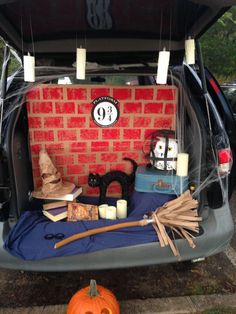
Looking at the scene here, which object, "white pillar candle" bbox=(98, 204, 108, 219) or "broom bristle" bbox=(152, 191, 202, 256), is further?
"white pillar candle" bbox=(98, 204, 108, 219)

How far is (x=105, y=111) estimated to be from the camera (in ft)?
8.95

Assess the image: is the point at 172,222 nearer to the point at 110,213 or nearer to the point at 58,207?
the point at 110,213

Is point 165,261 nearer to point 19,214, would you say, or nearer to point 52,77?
point 19,214

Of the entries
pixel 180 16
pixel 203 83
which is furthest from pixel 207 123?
pixel 180 16

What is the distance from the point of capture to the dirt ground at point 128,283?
8.22ft

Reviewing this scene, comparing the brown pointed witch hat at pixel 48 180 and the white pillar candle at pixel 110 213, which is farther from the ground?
the brown pointed witch hat at pixel 48 180

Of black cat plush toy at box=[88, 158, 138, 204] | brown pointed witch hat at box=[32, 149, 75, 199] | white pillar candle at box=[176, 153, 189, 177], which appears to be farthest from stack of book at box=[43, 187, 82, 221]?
white pillar candle at box=[176, 153, 189, 177]

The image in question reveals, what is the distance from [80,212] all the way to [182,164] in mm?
806

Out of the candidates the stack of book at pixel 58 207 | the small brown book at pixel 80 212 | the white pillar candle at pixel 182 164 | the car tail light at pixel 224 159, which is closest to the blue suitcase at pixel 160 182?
the white pillar candle at pixel 182 164

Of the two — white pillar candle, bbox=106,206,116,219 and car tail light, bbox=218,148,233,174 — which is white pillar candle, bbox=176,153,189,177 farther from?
white pillar candle, bbox=106,206,116,219

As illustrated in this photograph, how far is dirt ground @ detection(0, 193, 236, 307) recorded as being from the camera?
2.51 m

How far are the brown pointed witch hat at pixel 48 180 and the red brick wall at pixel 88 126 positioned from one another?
6.6 inches

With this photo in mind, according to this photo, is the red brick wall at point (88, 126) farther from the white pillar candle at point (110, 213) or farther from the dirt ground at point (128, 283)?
the dirt ground at point (128, 283)

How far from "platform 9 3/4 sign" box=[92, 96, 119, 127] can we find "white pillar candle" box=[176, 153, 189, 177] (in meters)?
0.60
